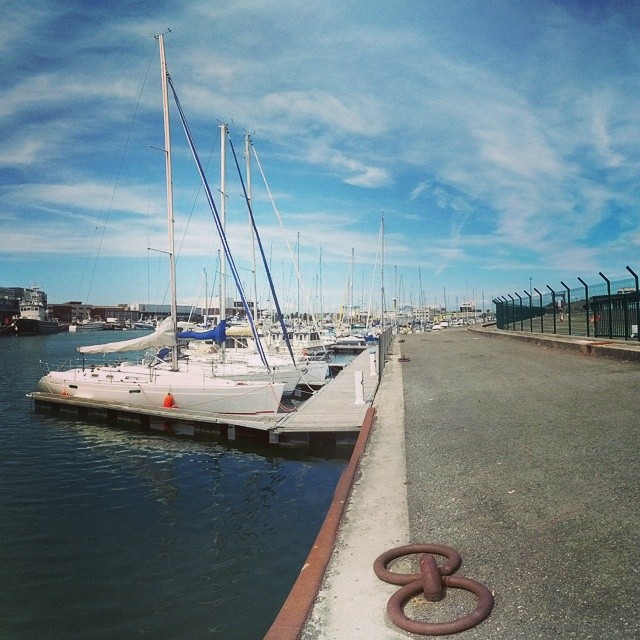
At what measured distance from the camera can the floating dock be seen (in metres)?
14.1

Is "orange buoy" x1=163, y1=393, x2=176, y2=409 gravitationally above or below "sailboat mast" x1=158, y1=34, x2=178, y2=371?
below

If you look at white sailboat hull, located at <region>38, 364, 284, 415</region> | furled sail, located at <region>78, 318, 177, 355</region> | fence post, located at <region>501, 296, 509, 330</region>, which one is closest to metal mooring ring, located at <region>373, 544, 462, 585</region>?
white sailboat hull, located at <region>38, 364, 284, 415</region>

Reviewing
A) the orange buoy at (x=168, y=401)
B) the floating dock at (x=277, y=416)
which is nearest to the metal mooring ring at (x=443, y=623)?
the floating dock at (x=277, y=416)

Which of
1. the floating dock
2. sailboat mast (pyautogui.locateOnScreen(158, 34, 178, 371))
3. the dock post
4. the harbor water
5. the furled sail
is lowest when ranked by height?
the harbor water

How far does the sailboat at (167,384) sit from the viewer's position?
1956 cm

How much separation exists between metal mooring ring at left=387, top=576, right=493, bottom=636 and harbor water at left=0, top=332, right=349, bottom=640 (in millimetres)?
3746

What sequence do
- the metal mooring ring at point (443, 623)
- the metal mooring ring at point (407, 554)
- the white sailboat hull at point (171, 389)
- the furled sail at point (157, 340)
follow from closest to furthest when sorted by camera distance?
the metal mooring ring at point (443, 623), the metal mooring ring at point (407, 554), the white sailboat hull at point (171, 389), the furled sail at point (157, 340)

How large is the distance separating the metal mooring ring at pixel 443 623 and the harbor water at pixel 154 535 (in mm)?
3746

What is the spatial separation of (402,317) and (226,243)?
91.1 metres

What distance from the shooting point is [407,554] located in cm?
434

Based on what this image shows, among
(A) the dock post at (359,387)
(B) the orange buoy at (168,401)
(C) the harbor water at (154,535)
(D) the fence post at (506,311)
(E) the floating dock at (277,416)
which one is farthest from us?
(D) the fence post at (506,311)

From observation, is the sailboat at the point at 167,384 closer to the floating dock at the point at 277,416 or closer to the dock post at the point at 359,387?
the floating dock at the point at 277,416

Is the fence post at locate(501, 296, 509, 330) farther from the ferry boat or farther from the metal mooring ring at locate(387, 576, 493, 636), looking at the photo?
the ferry boat

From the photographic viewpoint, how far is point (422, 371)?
707 inches
